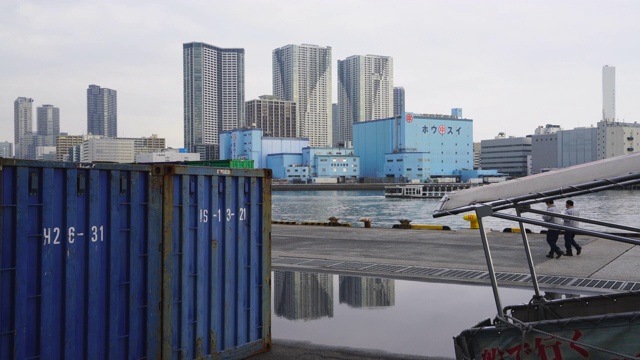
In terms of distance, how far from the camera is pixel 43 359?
20.0 ft

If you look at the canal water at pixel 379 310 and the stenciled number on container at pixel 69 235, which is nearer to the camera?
the stenciled number on container at pixel 69 235

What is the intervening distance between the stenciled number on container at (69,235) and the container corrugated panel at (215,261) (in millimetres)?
865

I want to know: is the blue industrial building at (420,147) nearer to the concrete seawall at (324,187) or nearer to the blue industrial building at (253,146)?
the concrete seawall at (324,187)

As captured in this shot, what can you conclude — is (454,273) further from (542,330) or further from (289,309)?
(542,330)

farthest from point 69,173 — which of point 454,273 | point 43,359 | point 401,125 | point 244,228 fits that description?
point 401,125

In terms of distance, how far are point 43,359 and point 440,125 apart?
184 m

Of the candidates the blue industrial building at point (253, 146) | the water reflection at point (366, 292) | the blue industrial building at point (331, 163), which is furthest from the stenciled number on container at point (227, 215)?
the blue industrial building at point (253, 146)

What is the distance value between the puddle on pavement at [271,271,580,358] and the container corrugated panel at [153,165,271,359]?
5.00ft

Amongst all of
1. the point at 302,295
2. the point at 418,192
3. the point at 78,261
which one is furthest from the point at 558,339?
the point at 418,192

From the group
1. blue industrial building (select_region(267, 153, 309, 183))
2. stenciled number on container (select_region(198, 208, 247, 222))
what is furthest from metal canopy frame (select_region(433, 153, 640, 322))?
blue industrial building (select_region(267, 153, 309, 183))

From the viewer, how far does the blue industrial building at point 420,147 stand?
173875 millimetres

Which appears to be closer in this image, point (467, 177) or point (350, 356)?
point (350, 356)

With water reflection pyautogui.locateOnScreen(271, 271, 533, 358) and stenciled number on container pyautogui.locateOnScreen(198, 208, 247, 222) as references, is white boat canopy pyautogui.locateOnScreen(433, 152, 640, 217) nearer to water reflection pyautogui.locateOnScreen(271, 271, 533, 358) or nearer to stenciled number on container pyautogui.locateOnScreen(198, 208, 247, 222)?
stenciled number on container pyautogui.locateOnScreen(198, 208, 247, 222)

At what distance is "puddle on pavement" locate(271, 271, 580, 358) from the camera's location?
31.2 ft
